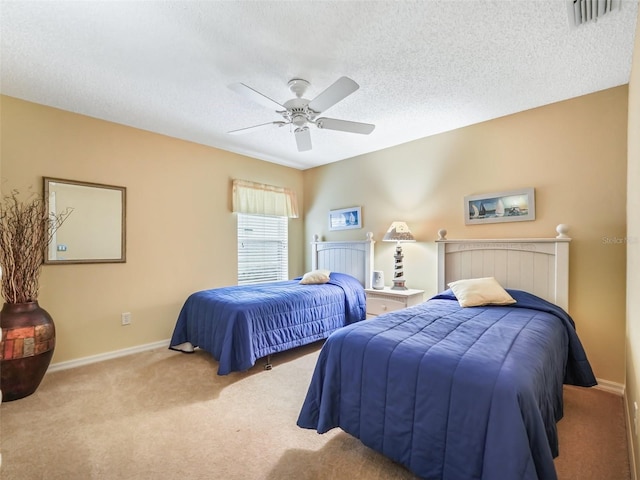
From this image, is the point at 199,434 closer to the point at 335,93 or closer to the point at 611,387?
the point at 335,93

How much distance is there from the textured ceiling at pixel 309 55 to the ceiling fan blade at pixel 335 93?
0.26 meters

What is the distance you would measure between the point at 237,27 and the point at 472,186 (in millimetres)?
2721

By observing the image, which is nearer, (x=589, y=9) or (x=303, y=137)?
(x=589, y=9)

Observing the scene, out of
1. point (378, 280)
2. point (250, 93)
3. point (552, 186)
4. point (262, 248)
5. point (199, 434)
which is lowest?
point (199, 434)

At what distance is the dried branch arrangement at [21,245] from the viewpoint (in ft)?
8.30

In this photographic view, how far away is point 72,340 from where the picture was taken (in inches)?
121

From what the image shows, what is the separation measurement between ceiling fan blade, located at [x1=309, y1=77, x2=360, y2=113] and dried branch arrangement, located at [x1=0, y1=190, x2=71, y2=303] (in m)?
2.60

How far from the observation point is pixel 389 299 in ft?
12.1

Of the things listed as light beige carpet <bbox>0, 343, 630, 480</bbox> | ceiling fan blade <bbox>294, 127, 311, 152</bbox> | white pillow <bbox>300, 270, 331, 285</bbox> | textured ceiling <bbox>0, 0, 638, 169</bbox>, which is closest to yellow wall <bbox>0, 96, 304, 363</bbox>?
textured ceiling <bbox>0, 0, 638, 169</bbox>

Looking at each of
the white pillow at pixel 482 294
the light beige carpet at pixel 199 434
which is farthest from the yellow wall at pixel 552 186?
the light beige carpet at pixel 199 434

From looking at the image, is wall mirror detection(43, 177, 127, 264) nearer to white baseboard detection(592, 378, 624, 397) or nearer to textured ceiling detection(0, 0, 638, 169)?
textured ceiling detection(0, 0, 638, 169)

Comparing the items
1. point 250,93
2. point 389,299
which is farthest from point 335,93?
point 389,299

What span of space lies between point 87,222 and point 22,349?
1277 millimetres

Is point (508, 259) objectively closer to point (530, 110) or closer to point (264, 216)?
point (530, 110)
